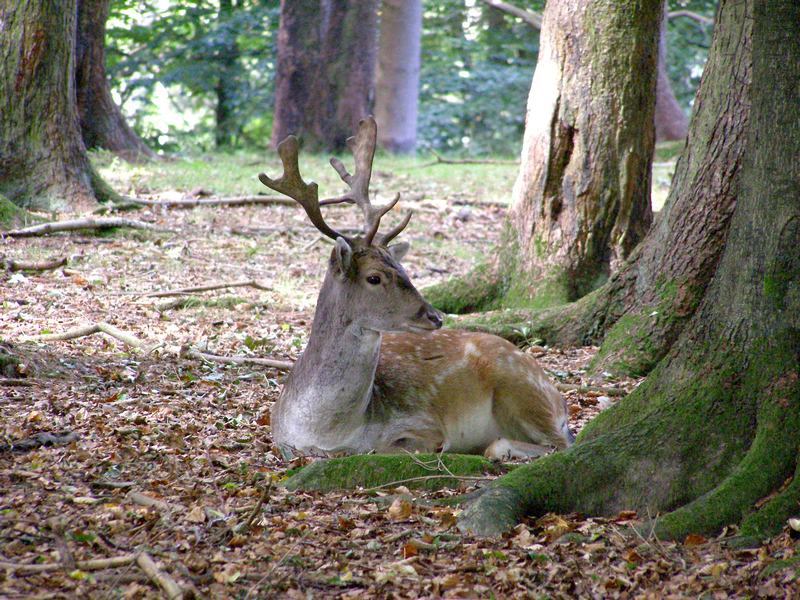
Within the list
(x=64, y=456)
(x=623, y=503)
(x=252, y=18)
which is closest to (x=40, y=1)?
(x=64, y=456)

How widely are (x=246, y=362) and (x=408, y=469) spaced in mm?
2617

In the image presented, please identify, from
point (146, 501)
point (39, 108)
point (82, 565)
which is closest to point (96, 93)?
point (39, 108)

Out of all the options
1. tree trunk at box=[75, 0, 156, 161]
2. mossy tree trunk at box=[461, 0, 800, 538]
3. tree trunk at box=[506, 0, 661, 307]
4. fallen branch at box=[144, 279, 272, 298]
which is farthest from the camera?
tree trunk at box=[75, 0, 156, 161]

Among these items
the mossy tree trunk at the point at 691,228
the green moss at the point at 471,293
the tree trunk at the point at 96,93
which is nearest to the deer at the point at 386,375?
the mossy tree trunk at the point at 691,228

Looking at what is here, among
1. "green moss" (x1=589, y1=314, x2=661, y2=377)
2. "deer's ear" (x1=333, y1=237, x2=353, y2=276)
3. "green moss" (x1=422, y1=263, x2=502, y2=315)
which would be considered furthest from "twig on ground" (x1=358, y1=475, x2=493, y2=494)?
"green moss" (x1=422, y1=263, x2=502, y2=315)

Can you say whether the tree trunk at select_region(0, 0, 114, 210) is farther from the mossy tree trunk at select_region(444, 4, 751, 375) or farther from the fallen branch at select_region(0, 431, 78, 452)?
the mossy tree trunk at select_region(444, 4, 751, 375)

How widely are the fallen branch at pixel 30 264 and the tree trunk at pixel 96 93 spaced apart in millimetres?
5033

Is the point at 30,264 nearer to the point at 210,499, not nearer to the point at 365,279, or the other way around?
the point at 365,279

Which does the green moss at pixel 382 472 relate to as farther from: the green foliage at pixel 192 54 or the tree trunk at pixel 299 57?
the green foliage at pixel 192 54

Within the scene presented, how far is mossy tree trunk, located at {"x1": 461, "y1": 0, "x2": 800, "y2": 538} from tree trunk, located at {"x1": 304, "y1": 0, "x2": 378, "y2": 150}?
46.9ft

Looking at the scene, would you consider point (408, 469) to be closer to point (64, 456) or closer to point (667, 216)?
point (64, 456)

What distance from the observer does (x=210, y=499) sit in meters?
4.65

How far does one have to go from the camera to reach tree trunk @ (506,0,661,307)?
324 inches

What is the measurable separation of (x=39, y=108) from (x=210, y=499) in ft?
23.1
